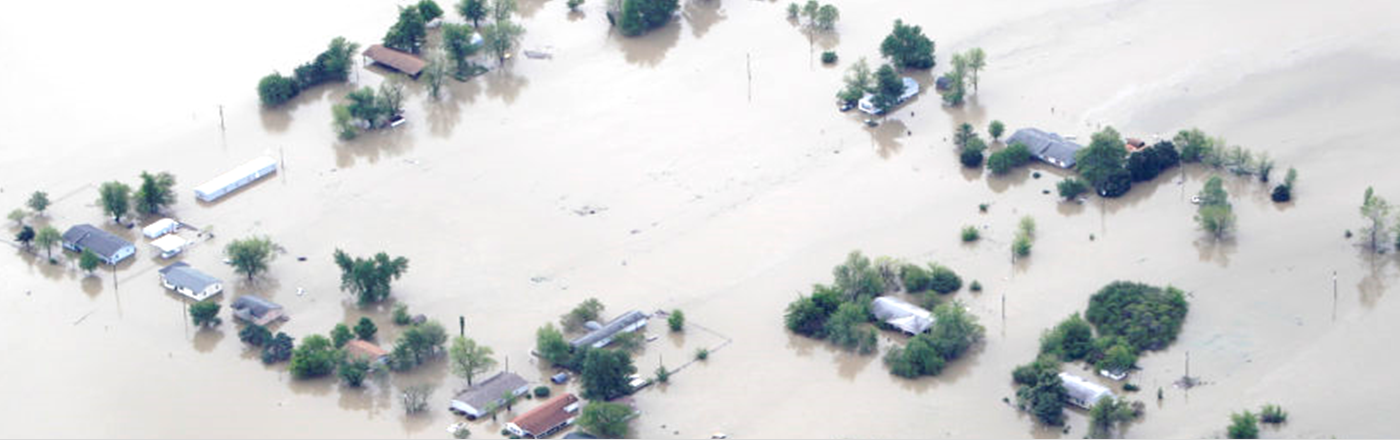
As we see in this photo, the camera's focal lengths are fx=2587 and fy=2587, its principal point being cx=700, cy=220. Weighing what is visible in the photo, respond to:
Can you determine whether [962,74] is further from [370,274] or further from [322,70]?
[370,274]

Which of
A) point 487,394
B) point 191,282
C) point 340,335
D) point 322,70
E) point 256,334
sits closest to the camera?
point 487,394

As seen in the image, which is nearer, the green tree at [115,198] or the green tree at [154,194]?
the green tree at [115,198]

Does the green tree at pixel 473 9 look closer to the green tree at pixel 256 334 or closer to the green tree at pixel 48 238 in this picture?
the green tree at pixel 48 238

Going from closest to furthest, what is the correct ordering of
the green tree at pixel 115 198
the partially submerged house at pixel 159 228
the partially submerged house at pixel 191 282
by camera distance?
the partially submerged house at pixel 191 282
the partially submerged house at pixel 159 228
the green tree at pixel 115 198

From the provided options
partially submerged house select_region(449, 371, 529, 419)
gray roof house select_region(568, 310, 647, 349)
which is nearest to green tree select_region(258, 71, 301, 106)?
gray roof house select_region(568, 310, 647, 349)

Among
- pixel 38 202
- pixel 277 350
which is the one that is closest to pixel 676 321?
pixel 277 350

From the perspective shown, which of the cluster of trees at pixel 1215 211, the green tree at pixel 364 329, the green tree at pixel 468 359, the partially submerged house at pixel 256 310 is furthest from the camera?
the cluster of trees at pixel 1215 211

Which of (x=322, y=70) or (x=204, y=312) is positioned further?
(x=322, y=70)

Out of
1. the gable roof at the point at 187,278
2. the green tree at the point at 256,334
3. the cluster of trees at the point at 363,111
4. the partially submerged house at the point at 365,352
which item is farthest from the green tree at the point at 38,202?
the partially submerged house at the point at 365,352

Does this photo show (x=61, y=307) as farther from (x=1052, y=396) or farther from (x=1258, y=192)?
(x=1258, y=192)
